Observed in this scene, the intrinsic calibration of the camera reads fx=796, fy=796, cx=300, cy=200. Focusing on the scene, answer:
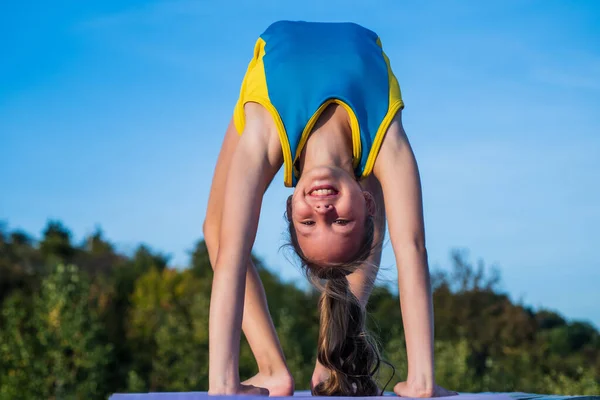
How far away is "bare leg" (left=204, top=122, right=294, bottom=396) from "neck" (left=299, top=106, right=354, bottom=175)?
0.42 meters

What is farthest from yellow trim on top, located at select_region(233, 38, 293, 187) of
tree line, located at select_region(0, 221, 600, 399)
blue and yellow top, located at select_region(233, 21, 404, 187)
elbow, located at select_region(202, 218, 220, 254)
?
tree line, located at select_region(0, 221, 600, 399)

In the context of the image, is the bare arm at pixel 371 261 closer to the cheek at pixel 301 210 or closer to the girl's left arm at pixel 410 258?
the girl's left arm at pixel 410 258

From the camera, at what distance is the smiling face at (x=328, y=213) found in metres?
2.75

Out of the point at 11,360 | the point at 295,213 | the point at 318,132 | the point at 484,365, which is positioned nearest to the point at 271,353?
the point at 295,213

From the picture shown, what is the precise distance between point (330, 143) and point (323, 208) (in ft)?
1.03

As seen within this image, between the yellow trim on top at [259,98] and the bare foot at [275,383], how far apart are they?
788mm

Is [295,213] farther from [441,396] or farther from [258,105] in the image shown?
[441,396]

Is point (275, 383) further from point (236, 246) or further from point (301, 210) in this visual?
point (301, 210)

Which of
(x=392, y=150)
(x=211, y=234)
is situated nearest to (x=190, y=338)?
(x=211, y=234)

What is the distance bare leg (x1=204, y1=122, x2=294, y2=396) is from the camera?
319cm

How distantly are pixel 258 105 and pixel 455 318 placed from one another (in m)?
8.91

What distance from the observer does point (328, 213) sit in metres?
2.75

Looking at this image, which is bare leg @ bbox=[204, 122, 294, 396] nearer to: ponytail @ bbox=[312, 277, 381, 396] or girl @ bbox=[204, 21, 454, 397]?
girl @ bbox=[204, 21, 454, 397]

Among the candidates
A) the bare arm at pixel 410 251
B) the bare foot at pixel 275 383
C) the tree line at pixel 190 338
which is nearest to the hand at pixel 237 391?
the bare foot at pixel 275 383
